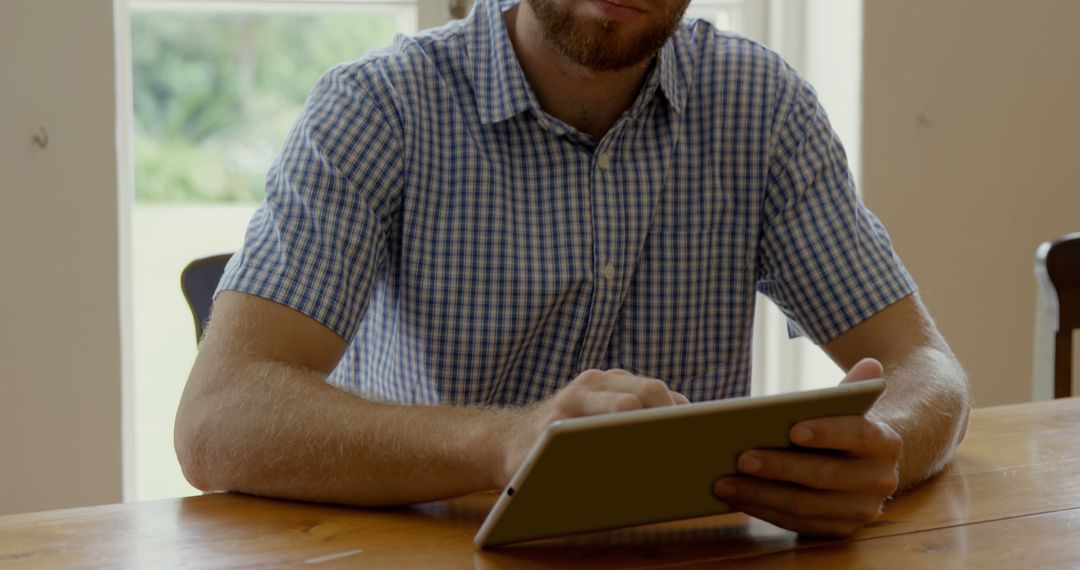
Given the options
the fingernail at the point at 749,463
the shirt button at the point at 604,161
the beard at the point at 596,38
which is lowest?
the fingernail at the point at 749,463

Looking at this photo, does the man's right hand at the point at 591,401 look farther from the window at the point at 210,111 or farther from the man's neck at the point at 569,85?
the window at the point at 210,111

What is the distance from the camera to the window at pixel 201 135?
2459mm

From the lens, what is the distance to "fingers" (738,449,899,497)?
0.87 meters

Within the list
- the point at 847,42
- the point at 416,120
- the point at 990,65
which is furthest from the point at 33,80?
the point at 990,65

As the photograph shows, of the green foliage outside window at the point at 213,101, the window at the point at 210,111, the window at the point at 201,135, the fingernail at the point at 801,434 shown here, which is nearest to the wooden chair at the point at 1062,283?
the fingernail at the point at 801,434

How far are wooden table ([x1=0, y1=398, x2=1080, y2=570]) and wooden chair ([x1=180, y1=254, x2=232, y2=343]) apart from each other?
1.46 feet

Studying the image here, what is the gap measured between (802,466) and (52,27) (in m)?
1.77

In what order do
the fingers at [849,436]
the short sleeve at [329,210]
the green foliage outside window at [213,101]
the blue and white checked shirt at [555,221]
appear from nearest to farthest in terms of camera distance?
the fingers at [849,436]
the short sleeve at [329,210]
the blue and white checked shirt at [555,221]
the green foliage outside window at [213,101]

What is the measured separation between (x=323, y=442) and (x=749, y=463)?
0.37 m

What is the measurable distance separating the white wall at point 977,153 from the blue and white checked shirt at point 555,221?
1.20 meters

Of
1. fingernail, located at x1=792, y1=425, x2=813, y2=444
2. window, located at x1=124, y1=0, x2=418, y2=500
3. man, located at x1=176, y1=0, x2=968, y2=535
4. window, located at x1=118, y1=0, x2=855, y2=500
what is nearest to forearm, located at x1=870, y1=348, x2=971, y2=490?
man, located at x1=176, y1=0, x2=968, y2=535

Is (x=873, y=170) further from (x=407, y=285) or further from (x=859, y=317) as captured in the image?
(x=407, y=285)

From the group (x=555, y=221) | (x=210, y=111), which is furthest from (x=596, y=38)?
(x=210, y=111)

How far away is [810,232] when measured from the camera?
4.83 ft
